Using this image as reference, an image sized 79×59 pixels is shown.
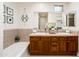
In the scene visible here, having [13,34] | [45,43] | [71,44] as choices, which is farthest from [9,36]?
[71,44]

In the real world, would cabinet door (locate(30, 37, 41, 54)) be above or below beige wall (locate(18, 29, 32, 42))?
below

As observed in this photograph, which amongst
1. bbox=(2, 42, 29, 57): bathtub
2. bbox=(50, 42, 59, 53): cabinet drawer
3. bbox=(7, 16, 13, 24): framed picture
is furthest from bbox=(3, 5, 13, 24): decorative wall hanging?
bbox=(50, 42, 59, 53): cabinet drawer

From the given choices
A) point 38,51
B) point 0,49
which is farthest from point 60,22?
point 0,49

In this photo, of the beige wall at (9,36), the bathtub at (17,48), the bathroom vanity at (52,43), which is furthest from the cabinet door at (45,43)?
the beige wall at (9,36)

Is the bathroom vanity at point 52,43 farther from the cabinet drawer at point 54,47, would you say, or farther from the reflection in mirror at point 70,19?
the reflection in mirror at point 70,19

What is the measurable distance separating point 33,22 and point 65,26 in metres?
0.57

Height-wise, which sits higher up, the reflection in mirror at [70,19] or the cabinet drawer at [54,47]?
the reflection in mirror at [70,19]

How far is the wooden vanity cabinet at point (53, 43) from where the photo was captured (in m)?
3.33

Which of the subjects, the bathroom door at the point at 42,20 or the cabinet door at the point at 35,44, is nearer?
the bathroom door at the point at 42,20

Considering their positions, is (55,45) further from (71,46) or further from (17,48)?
(17,48)

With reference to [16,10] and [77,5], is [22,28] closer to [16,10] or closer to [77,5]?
[16,10]

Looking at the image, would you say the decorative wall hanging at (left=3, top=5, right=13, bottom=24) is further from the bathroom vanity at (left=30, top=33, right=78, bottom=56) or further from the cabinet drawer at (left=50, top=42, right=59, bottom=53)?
the cabinet drawer at (left=50, top=42, right=59, bottom=53)

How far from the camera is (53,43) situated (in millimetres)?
3512

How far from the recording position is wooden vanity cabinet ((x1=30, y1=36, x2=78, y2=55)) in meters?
3.33
